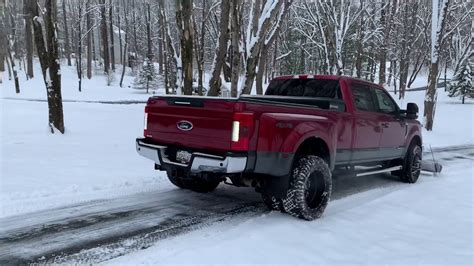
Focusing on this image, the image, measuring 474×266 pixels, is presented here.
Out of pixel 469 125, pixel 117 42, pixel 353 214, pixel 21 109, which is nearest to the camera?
pixel 353 214

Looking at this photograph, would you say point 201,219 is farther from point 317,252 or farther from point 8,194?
point 8,194

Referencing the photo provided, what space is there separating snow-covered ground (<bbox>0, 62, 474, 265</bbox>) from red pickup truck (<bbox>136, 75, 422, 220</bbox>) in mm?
474

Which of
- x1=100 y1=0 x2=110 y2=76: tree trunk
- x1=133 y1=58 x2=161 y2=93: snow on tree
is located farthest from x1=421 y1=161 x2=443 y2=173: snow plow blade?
x1=100 y1=0 x2=110 y2=76: tree trunk

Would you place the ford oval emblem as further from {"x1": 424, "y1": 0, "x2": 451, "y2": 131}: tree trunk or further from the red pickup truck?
{"x1": 424, "y1": 0, "x2": 451, "y2": 131}: tree trunk

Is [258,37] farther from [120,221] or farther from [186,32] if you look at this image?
[120,221]

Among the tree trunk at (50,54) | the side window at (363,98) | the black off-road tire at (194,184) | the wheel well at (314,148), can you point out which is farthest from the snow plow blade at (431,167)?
the tree trunk at (50,54)

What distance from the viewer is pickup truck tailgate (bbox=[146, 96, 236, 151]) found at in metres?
4.82

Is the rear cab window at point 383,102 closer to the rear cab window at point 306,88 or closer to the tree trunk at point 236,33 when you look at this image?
the rear cab window at point 306,88

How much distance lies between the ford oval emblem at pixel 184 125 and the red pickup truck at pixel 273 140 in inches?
0.5

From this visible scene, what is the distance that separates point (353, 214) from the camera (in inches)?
228

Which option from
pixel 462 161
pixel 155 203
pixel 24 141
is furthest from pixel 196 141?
pixel 462 161

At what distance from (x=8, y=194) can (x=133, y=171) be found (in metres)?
2.44

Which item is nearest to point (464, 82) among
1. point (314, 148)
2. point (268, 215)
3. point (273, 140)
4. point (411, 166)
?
point (411, 166)

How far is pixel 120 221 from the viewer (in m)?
5.09
